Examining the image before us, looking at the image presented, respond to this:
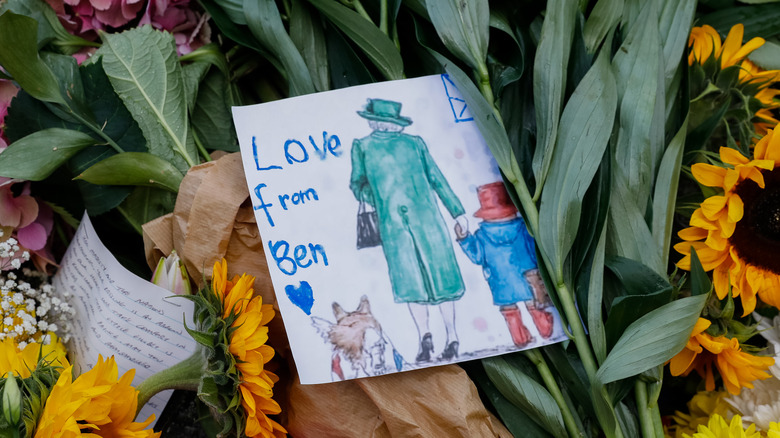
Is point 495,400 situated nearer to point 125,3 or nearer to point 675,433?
point 675,433

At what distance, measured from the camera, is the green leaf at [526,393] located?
534 mm

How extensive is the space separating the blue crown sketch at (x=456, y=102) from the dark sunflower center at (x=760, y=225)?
270 mm

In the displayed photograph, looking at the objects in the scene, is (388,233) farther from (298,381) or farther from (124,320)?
(124,320)

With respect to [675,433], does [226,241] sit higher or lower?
higher

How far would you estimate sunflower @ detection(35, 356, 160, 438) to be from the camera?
435 millimetres

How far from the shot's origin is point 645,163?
0.57 m

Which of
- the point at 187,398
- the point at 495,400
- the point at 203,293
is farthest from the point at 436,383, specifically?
the point at 187,398

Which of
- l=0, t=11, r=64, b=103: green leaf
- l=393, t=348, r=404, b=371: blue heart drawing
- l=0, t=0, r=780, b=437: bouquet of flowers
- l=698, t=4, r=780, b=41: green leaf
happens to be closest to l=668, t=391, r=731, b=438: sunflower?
l=0, t=0, r=780, b=437: bouquet of flowers

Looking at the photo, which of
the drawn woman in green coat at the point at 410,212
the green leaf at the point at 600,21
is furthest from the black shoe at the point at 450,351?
the green leaf at the point at 600,21

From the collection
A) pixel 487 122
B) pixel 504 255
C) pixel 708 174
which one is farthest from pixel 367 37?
pixel 708 174

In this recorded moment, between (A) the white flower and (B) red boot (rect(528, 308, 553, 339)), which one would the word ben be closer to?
(B) red boot (rect(528, 308, 553, 339))

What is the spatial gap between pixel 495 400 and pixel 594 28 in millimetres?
385

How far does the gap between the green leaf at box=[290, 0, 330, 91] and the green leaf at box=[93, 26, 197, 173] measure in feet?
0.51

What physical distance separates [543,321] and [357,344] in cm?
18
